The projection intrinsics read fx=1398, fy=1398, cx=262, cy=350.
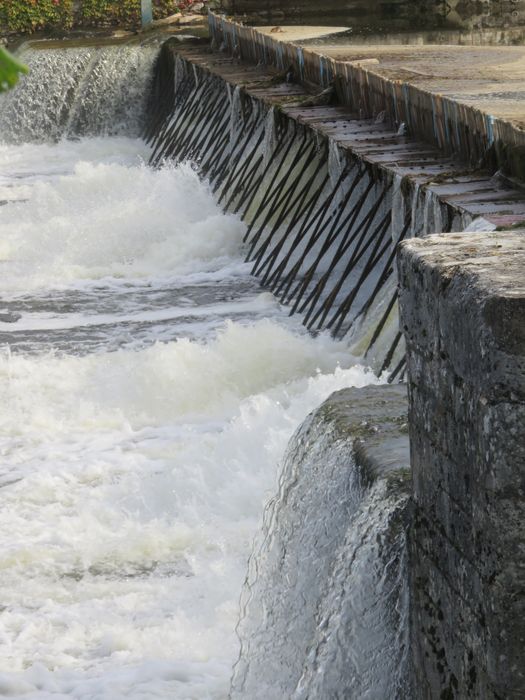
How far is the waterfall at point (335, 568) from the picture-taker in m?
4.95

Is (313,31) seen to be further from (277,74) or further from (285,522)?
(285,522)

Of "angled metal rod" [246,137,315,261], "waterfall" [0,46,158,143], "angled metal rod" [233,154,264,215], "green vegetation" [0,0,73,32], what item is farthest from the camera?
"green vegetation" [0,0,73,32]

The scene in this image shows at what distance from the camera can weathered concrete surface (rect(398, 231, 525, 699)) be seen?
3.79m

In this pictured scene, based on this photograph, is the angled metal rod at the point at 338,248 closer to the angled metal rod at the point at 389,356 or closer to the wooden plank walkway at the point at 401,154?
the wooden plank walkway at the point at 401,154

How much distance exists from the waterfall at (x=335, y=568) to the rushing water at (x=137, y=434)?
3.40 ft

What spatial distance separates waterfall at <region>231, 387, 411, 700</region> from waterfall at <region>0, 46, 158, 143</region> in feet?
64.4

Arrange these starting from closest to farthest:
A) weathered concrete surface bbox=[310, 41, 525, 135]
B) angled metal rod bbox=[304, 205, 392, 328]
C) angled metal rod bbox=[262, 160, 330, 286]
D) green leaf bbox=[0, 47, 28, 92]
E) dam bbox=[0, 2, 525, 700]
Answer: green leaf bbox=[0, 47, 28, 92]
dam bbox=[0, 2, 525, 700]
angled metal rod bbox=[304, 205, 392, 328]
weathered concrete surface bbox=[310, 41, 525, 135]
angled metal rod bbox=[262, 160, 330, 286]

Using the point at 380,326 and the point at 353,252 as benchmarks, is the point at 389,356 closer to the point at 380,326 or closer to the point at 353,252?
the point at 380,326

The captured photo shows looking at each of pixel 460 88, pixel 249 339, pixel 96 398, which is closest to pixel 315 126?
pixel 460 88

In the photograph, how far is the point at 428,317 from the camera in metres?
4.31

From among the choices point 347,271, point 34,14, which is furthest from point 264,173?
point 34,14

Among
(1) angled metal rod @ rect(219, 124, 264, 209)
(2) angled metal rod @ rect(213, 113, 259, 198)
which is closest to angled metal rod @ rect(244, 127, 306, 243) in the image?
(1) angled metal rod @ rect(219, 124, 264, 209)

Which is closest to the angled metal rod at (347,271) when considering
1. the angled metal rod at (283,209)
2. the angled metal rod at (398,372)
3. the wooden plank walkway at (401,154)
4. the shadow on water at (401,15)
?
the wooden plank walkway at (401,154)

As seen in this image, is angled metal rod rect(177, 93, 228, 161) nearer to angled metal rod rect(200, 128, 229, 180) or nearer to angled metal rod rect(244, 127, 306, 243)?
angled metal rod rect(200, 128, 229, 180)
